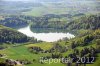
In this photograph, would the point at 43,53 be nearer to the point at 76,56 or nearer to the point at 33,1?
the point at 76,56

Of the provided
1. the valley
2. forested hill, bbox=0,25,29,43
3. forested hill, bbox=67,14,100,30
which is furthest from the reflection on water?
forested hill, bbox=67,14,100,30

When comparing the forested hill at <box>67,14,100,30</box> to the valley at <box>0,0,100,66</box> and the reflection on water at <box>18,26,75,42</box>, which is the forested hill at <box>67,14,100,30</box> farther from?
the reflection on water at <box>18,26,75,42</box>

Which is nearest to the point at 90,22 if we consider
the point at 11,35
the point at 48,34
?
the point at 48,34

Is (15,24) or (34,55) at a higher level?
(15,24)

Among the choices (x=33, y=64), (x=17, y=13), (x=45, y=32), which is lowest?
(x=33, y=64)

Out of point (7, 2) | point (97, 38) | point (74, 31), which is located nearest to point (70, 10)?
point (74, 31)

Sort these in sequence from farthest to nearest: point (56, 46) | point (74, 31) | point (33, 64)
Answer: point (74, 31), point (56, 46), point (33, 64)

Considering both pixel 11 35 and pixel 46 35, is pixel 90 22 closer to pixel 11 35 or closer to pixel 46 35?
pixel 46 35

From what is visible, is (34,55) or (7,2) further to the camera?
(7,2)

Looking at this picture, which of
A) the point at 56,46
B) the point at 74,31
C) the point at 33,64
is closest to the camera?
the point at 33,64
